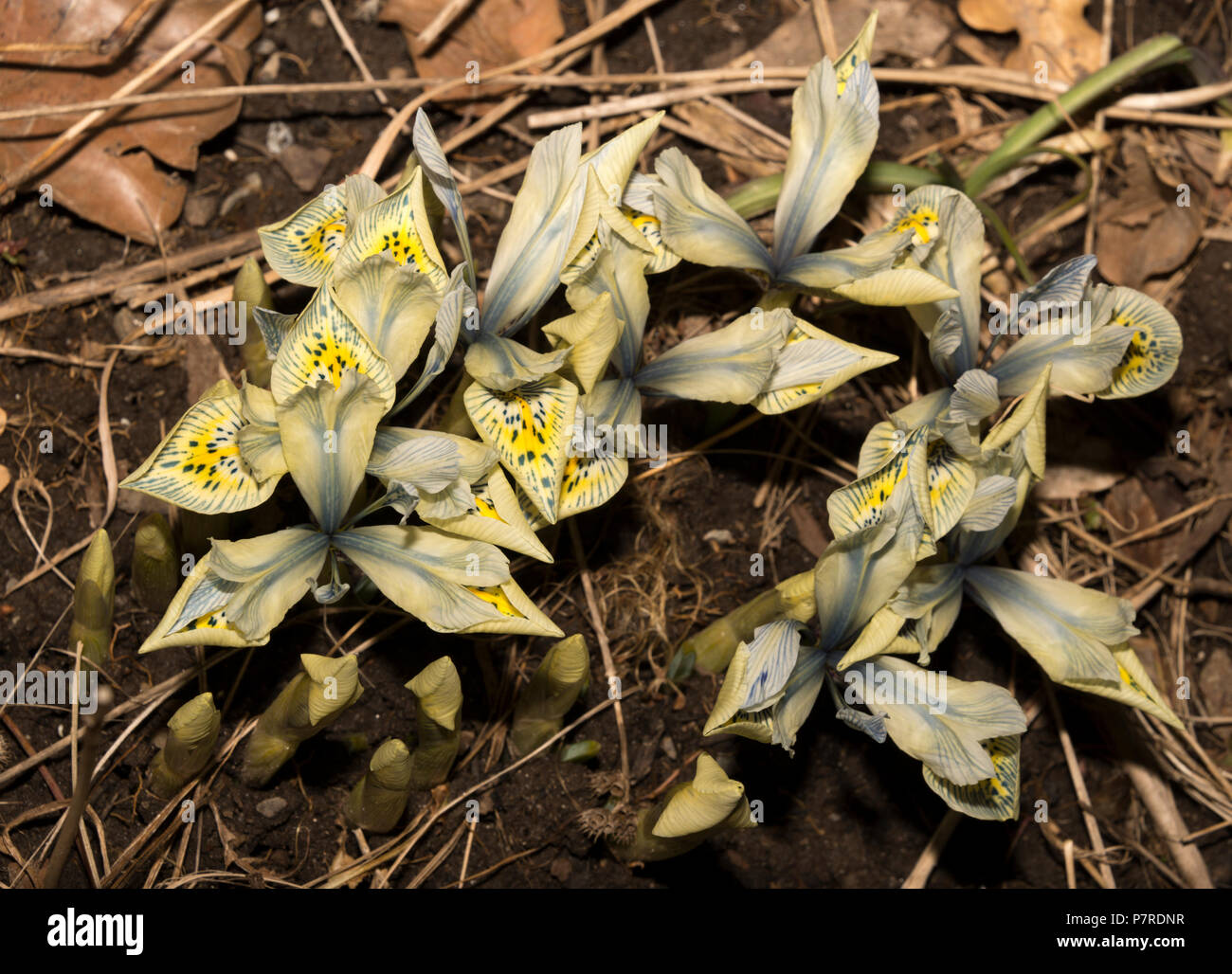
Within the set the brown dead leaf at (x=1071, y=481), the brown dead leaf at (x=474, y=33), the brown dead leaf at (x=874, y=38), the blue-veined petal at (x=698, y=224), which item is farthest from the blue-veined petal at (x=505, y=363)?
the brown dead leaf at (x=1071, y=481)

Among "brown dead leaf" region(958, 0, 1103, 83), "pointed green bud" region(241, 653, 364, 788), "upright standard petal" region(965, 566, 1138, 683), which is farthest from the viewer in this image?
"brown dead leaf" region(958, 0, 1103, 83)

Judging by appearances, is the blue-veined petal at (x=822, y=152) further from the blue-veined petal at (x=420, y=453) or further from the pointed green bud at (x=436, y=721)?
the pointed green bud at (x=436, y=721)

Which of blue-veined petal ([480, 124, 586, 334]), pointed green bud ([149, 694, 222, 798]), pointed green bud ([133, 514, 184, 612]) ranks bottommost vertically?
pointed green bud ([149, 694, 222, 798])

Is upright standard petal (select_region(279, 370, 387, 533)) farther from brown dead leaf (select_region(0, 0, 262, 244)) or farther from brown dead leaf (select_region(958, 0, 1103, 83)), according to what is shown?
brown dead leaf (select_region(958, 0, 1103, 83))

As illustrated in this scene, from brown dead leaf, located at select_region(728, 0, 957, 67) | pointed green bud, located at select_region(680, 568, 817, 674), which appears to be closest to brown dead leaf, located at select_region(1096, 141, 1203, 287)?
brown dead leaf, located at select_region(728, 0, 957, 67)

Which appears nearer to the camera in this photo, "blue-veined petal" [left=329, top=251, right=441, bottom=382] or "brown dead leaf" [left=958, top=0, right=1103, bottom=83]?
"blue-veined petal" [left=329, top=251, right=441, bottom=382]
